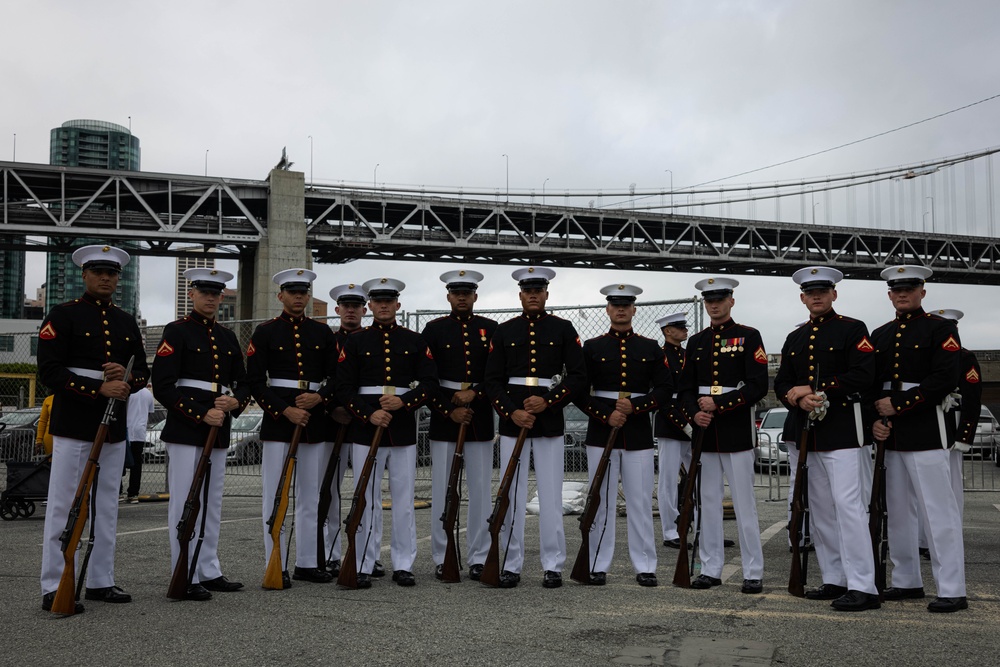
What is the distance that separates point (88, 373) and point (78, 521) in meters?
0.95

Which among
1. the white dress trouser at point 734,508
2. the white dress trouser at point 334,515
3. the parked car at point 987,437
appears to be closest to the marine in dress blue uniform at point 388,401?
the white dress trouser at point 334,515

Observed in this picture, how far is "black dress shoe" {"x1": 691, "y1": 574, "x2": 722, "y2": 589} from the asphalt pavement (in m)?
0.08

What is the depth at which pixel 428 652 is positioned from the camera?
4832 millimetres

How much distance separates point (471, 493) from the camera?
731cm

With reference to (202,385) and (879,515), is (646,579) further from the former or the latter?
(202,385)

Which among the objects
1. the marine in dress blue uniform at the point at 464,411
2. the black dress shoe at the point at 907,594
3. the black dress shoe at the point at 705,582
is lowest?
the black dress shoe at the point at 907,594

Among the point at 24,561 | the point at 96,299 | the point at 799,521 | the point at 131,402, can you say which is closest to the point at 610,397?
the point at 799,521

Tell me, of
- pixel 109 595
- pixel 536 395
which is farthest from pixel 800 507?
pixel 109 595

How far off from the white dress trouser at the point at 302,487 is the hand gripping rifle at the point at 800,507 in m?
3.32

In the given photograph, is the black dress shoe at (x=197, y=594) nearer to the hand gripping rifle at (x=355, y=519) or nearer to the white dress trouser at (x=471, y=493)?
the hand gripping rifle at (x=355, y=519)

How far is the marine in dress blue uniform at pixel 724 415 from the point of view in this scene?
662 centimetres

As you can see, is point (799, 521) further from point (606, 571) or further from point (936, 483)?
point (606, 571)

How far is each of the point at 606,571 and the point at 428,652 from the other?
2.33m

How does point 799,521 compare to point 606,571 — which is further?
point 606,571
